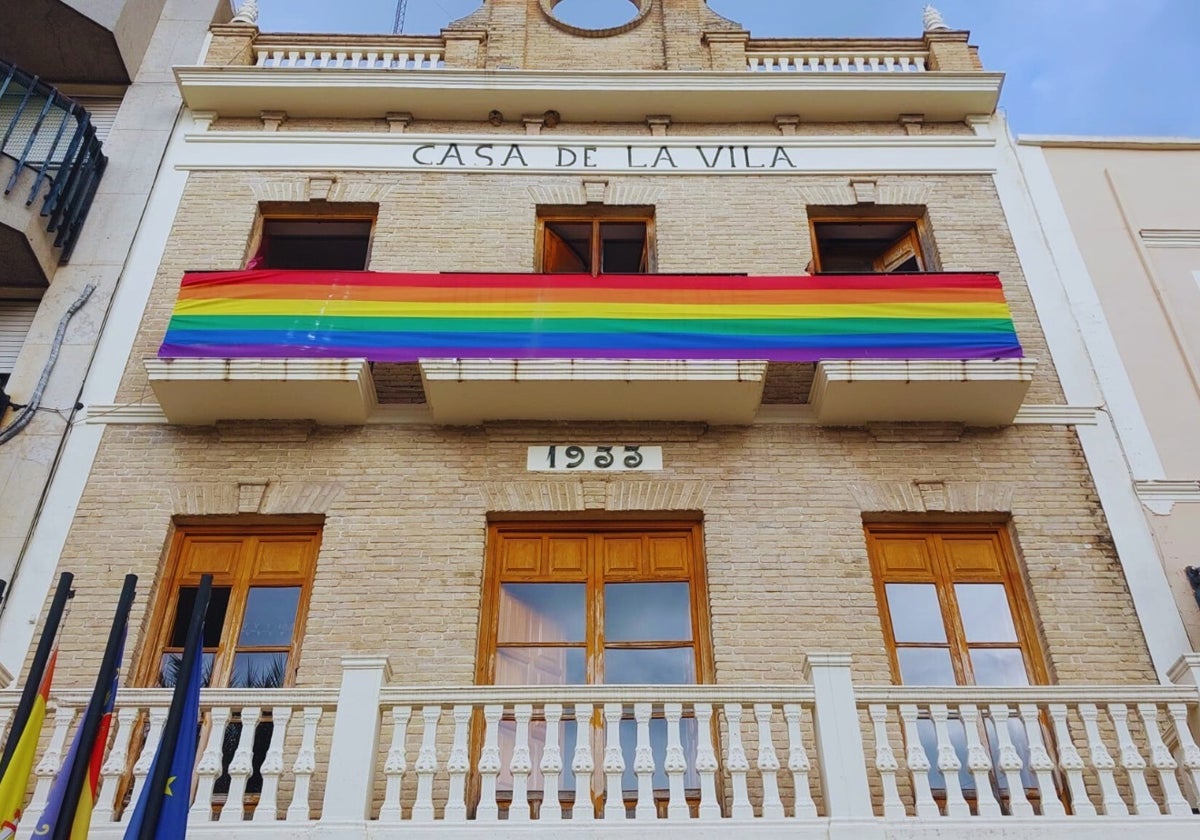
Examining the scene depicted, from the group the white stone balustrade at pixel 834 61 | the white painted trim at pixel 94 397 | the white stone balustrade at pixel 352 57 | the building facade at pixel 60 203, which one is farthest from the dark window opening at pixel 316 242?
the white stone balustrade at pixel 834 61

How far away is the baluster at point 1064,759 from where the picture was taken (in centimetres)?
628

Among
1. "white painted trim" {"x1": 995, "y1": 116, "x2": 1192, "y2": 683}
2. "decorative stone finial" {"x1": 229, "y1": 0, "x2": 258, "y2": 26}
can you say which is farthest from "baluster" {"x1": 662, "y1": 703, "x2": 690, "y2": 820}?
"decorative stone finial" {"x1": 229, "y1": 0, "x2": 258, "y2": 26}

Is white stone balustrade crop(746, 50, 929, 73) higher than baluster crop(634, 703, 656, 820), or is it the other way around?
white stone balustrade crop(746, 50, 929, 73)

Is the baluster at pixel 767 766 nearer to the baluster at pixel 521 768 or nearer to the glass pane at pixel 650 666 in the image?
the glass pane at pixel 650 666

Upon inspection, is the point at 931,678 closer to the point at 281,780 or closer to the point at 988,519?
the point at 988,519

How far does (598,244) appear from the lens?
34.4ft

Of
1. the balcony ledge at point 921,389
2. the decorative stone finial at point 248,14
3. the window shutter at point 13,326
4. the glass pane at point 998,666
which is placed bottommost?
the glass pane at point 998,666

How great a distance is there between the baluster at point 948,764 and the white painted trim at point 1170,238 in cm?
614

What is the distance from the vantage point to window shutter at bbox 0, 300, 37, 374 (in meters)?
9.46

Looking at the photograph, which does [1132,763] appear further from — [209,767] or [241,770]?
[209,767]

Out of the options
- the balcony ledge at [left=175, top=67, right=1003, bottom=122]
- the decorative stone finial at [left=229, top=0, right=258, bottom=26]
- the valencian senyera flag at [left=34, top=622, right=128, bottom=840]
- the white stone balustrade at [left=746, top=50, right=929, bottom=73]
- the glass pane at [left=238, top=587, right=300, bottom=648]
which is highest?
the decorative stone finial at [left=229, top=0, right=258, bottom=26]

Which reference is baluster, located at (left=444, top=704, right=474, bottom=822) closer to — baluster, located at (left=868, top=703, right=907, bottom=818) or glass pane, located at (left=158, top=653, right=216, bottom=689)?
glass pane, located at (left=158, top=653, right=216, bottom=689)

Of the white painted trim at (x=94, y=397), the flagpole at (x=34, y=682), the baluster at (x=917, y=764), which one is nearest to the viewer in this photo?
the flagpole at (x=34, y=682)

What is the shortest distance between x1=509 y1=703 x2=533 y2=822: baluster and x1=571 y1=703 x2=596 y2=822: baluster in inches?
11.4
